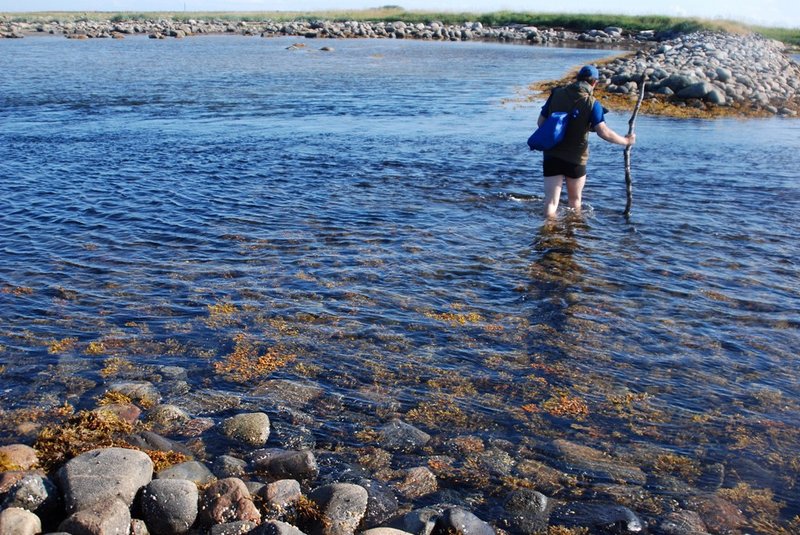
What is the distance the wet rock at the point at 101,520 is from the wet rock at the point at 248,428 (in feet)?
4.89

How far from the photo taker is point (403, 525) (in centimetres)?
569

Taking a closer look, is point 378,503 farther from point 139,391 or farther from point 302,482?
point 139,391

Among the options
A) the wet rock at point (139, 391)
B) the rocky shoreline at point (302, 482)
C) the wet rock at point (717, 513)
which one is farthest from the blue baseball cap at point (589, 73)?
the wet rock at point (139, 391)

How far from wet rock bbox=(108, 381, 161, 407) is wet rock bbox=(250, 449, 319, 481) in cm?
160

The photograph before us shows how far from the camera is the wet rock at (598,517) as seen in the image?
5.77 metres

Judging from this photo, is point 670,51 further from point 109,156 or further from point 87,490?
point 87,490

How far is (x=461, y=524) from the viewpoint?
5570 millimetres

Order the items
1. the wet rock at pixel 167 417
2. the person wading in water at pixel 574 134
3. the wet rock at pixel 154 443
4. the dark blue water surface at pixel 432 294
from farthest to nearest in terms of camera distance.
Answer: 1. the person wading in water at pixel 574 134
2. the dark blue water surface at pixel 432 294
3. the wet rock at pixel 167 417
4. the wet rock at pixel 154 443

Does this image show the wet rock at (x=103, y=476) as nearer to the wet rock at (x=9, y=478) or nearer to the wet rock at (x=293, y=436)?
the wet rock at (x=9, y=478)

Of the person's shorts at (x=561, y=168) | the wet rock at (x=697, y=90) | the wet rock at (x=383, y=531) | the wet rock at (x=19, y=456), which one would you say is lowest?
the wet rock at (x=383, y=531)

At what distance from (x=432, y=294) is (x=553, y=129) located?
3.80 metres

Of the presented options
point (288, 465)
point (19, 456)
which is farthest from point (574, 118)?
point (19, 456)

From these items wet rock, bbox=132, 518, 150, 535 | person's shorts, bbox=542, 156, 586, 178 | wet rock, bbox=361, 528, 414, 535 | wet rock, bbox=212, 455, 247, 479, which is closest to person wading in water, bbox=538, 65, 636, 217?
person's shorts, bbox=542, 156, 586, 178

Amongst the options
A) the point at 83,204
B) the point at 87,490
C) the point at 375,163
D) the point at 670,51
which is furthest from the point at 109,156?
the point at 670,51
